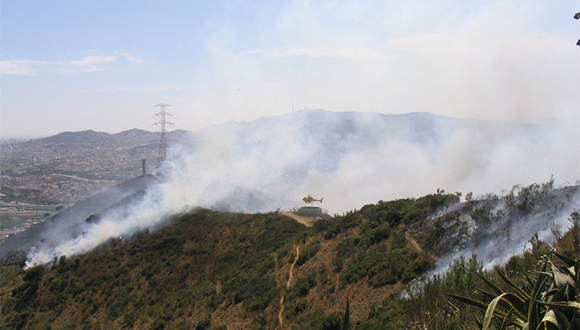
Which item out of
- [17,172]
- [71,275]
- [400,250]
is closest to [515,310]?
[400,250]

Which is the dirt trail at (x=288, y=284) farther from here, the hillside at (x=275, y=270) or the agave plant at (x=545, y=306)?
the agave plant at (x=545, y=306)

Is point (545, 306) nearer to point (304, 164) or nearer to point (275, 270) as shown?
point (275, 270)

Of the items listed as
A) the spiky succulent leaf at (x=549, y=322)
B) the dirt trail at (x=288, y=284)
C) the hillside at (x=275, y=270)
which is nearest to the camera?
the spiky succulent leaf at (x=549, y=322)

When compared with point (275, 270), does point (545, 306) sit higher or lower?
higher

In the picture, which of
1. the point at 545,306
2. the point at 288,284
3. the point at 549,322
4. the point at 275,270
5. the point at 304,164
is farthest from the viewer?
the point at 304,164

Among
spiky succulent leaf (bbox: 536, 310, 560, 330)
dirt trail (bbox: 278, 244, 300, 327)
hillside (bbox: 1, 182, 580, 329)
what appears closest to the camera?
spiky succulent leaf (bbox: 536, 310, 560, 330)

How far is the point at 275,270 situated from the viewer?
827 inches

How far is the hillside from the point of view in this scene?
12672mm

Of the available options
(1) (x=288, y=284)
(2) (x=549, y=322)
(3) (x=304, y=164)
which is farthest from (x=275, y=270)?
(3) (x=304, y=164)

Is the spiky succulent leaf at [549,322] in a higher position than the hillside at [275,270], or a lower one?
higher

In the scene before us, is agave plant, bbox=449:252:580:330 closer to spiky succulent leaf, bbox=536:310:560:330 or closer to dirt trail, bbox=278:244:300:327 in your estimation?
spiky succulent leaf, bbox=536:310:560:330

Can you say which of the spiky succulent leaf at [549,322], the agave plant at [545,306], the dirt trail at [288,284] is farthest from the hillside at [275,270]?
the spiky succulent leaf at [549,322]

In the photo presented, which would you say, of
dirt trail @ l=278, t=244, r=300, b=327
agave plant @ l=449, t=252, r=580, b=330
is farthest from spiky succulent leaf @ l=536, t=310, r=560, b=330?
dirt trail @ l=278, t=244, r=300, b=327

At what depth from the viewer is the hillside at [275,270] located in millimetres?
12672
